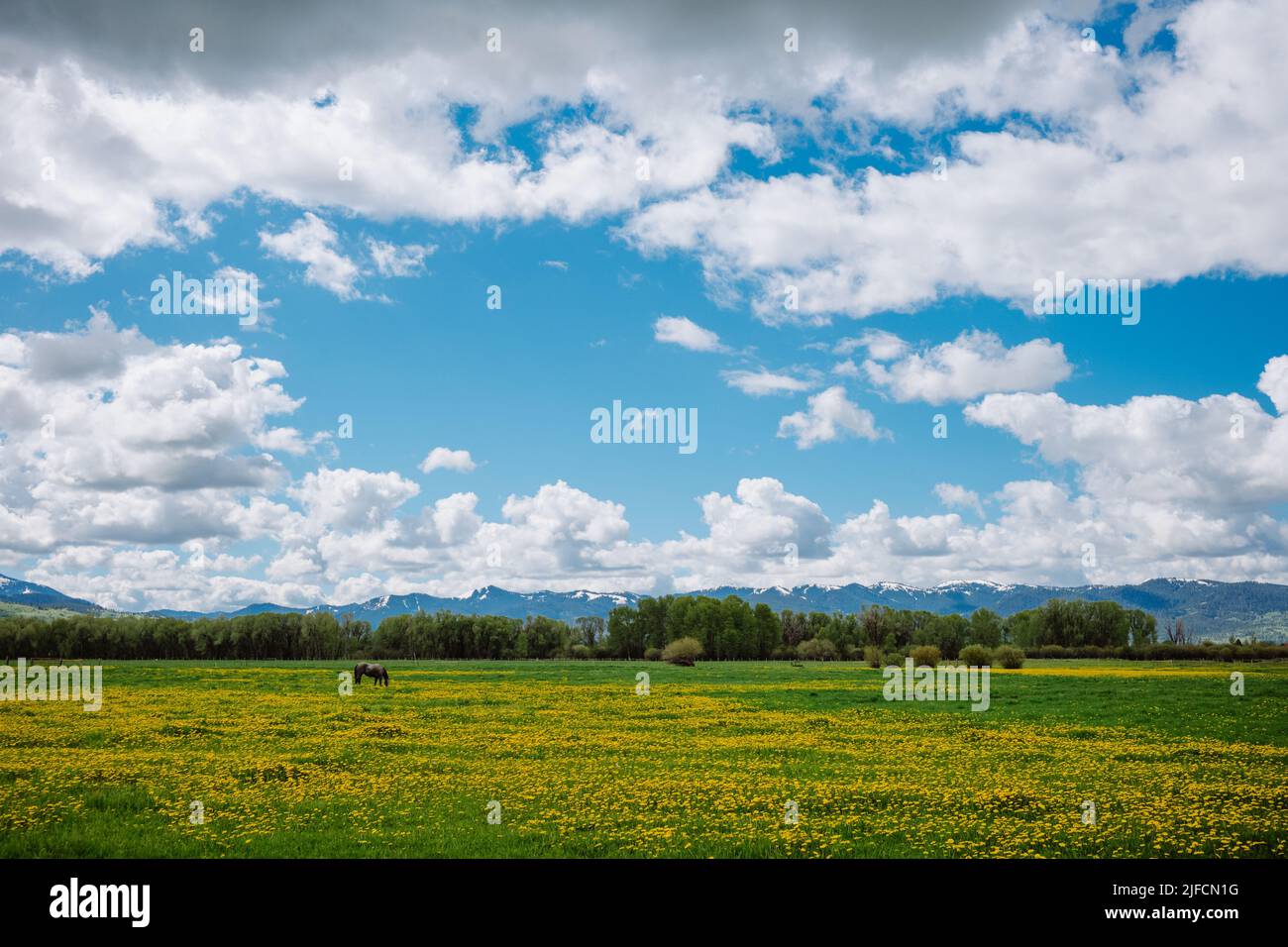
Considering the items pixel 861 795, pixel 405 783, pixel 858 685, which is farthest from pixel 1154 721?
pixel 405 783

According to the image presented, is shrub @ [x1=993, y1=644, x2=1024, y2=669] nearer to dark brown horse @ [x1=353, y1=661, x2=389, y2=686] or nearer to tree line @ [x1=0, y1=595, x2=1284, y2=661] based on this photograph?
dark brown horse @ [x1=353, y1=661, x2=389, y2=686]

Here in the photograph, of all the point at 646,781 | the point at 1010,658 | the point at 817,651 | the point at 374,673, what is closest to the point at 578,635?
the point at 817,651

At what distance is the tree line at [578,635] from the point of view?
520ft

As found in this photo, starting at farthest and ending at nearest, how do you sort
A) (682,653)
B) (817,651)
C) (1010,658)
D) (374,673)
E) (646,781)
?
(817,651), (682,653), (1010,658), (374,673), (646,781)

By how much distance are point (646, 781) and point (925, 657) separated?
189 feet

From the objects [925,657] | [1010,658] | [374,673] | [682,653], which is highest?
[374,673]

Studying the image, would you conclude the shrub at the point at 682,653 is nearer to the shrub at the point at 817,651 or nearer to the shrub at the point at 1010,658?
the shrub at the point at 1010,658

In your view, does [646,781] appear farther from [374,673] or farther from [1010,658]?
[1010,658]

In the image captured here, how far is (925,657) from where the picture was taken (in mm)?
72000

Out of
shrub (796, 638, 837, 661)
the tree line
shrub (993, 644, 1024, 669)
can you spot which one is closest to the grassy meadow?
shrub (993, 644, 1024, 669)

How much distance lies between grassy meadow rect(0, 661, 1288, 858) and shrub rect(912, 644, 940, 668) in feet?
100

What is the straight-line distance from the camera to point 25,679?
57.9 m
